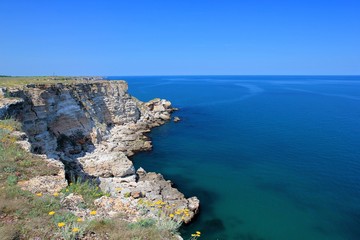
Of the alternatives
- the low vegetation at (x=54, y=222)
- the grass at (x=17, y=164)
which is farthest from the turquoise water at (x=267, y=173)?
the low vegetation at (x=54, y=222)

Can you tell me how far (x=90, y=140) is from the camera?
112 ft

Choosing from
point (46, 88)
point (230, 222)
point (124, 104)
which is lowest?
point (230, 222)

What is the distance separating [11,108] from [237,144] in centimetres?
2964

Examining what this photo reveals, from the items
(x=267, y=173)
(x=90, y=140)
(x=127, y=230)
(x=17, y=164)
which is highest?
(x=17, y=164)

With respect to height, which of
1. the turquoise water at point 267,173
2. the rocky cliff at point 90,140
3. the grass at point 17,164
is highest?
the grass at point 17,164

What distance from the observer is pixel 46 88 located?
28.9 metres

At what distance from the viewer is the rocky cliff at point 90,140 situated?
19.1 m

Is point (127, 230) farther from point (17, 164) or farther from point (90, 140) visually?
point (90, 140)

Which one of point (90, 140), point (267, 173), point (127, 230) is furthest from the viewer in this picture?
point (90, 140)

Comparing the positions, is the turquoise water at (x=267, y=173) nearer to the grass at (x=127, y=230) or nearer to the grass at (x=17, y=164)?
the grass at (x=17, y=164)

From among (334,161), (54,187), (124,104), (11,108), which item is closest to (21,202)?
(54,187)

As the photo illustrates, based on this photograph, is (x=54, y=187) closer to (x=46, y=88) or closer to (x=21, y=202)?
(x=21, y=202)

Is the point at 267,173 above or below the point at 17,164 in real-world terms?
below

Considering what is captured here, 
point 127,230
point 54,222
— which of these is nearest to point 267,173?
point 127,230
